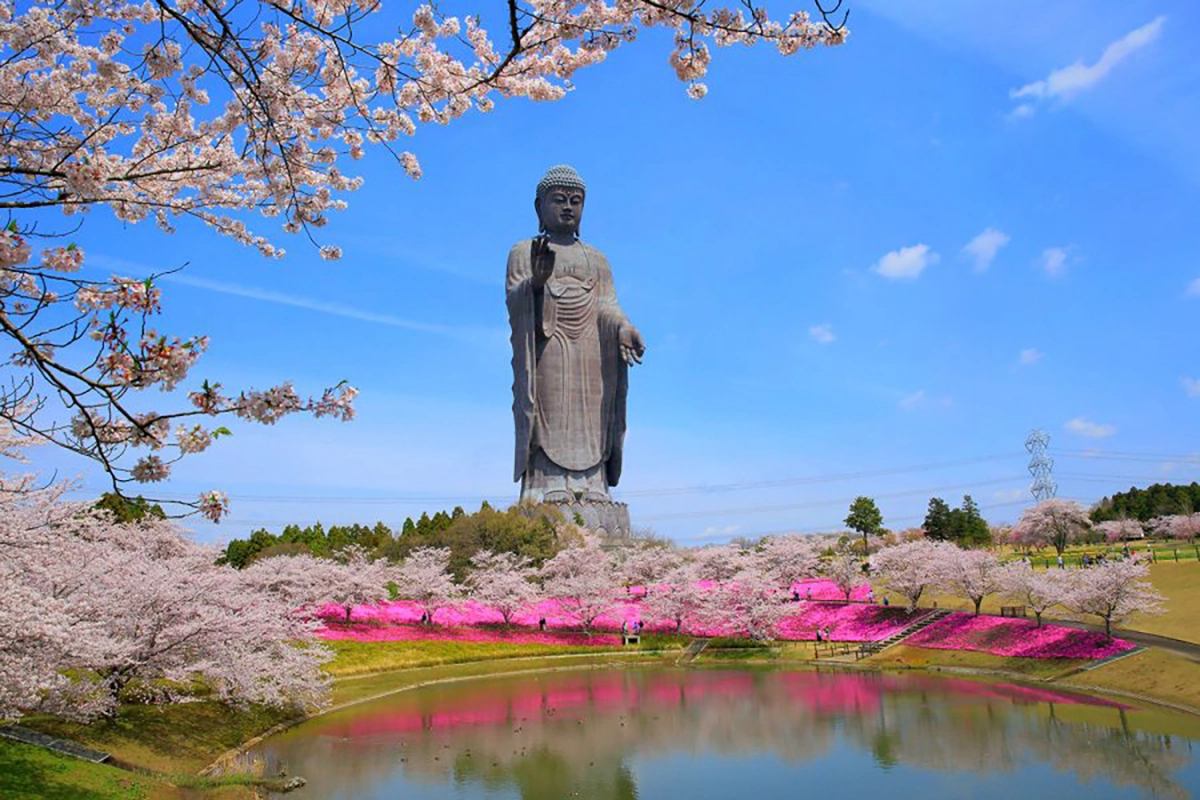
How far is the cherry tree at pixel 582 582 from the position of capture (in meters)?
35.8

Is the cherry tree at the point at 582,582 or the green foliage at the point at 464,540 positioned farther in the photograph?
the green foliage at the point at 464,540

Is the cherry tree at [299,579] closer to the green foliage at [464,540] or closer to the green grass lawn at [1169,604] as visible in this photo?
the green foliage at [464,540]

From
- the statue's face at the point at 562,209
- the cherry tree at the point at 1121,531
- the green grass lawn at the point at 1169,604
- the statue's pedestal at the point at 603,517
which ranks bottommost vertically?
the green grass lawn at the point at 1169,604

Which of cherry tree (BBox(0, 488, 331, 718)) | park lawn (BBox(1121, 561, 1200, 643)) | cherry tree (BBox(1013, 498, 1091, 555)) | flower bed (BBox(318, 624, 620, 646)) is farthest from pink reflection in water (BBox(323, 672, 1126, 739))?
cherry tree (BBox(1013, 498, 1091, 555))

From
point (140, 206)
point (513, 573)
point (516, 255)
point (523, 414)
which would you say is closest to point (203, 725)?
point (140, 206)

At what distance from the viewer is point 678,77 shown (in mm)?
5773

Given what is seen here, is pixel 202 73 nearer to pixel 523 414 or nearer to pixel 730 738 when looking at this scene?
pixel 730 738

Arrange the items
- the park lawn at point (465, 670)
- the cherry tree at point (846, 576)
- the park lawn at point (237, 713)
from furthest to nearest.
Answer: the cherry tree at point (846, 576)
the park lawn at point (465, 670)
the park lawn at point (237, 713)

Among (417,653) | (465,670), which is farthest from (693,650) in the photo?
(417,653)

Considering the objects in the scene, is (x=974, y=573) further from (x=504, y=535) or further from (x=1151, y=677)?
(x=504, y=535)

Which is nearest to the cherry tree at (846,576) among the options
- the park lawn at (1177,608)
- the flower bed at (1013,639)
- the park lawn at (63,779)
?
the flower bed at (1013,639)

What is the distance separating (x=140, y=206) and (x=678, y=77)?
14.5 feet

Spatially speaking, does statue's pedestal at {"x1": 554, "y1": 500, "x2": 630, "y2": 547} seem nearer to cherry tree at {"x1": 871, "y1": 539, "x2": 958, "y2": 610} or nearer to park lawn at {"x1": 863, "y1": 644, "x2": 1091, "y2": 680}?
cherry tree at {"x1": 871, "y1": 539, "x2": 958, "y2": 610}

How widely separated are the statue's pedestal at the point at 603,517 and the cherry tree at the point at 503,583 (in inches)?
243
